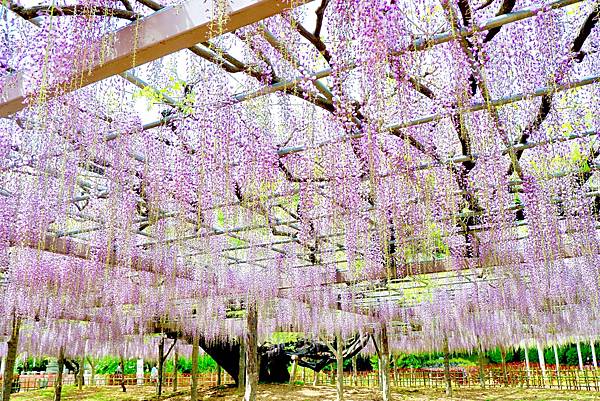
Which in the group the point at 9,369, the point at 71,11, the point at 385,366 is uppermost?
the point at 71,11

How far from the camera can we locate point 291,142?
485cm

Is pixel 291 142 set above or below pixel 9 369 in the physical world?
above

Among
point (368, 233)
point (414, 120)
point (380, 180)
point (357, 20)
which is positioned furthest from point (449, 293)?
point (357, 20)

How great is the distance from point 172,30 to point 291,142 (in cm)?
237

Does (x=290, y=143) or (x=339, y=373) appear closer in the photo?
(x=290, y=143)

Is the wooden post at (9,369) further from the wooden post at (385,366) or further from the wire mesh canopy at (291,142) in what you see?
the wooden post at (385,366)

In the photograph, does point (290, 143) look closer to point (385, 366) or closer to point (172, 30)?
point (172, 30)

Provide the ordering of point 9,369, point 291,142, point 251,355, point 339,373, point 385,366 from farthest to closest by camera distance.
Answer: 1. point 385,366
2. point 339,373
3. point 251,355
4. point 9,369
5. point 291,142

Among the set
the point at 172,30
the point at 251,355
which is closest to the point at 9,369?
the point at 251,355

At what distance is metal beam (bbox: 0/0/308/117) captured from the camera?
2350 mm

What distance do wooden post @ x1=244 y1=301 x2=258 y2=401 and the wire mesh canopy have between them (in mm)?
369

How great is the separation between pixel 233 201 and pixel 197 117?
4.34 feet

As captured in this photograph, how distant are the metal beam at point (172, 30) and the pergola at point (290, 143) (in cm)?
1

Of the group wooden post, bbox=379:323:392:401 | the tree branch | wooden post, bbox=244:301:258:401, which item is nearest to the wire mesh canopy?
the tree branch
